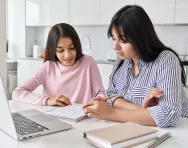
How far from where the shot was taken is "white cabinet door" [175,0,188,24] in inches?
122

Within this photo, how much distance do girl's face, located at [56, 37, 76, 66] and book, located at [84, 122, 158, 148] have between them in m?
0.88

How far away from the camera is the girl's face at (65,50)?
5.26 ft

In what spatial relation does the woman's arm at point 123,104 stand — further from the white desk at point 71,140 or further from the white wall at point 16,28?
the white wall at point 16,28

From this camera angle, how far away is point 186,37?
3.39m

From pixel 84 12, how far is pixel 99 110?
9.93ft

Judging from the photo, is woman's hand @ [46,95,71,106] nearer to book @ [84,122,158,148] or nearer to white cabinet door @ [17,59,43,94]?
book @ [84,122,158,148]

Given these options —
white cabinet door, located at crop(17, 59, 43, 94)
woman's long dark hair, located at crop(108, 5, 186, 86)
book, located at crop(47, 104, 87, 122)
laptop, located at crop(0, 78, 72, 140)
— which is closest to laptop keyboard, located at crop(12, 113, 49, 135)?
laptop, located at crop(0, 78, 72, 140)

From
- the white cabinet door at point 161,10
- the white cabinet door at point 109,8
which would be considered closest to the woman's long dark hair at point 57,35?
the white cabinet door at point 161,10

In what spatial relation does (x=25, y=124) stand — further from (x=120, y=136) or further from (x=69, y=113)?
(x=120, y=136)

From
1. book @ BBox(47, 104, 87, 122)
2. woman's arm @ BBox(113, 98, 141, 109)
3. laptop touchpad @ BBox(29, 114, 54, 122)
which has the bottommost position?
book @ BBox(47, 104, 87, 122)

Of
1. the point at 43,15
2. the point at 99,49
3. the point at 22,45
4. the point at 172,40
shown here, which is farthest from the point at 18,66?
the point at 172,40

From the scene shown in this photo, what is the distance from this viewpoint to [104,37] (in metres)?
4.02

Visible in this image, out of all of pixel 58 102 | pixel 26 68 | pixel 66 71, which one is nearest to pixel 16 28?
pixel 26 68

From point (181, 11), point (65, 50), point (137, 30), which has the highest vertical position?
point (181, 11)
